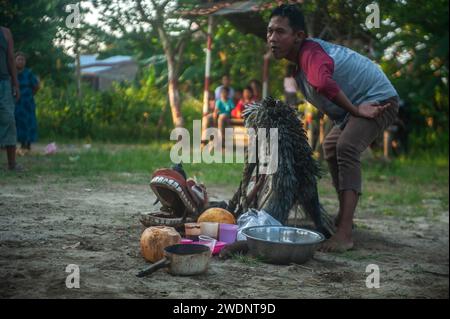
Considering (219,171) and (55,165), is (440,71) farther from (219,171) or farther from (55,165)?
(55,165)

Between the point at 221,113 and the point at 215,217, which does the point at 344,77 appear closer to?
the point at 215,217

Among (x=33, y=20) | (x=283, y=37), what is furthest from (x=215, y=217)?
(x=33, y=20)

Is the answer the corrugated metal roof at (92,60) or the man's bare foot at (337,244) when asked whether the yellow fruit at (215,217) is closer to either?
the man's bare foot at (337,244)

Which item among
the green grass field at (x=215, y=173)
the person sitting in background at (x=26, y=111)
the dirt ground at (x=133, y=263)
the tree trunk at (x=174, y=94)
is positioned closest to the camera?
the dirt ground at (x=133, y=263)

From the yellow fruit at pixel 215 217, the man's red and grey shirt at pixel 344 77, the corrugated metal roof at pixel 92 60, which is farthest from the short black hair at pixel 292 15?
the corrugated metal roof at pixel 92 60

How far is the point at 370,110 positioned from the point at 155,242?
1825mm

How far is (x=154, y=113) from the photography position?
1338 cm

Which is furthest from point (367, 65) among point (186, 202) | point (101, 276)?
point (101, 276)

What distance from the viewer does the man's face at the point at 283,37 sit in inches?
154

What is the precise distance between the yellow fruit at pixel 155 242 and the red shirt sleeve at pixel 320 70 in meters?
1.40

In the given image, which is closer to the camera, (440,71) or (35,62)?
(35,62)

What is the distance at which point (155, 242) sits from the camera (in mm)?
3256

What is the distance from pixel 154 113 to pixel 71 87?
2.81 meters

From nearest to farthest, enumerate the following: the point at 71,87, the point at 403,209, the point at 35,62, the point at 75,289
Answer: the point at 75,289
the point at 35,62
the point at 403,209
the point at 71,87
